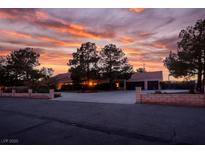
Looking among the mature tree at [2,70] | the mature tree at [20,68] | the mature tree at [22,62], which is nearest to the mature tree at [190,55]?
the mature tree at [20,68]

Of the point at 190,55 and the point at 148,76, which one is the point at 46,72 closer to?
the point at 148,76

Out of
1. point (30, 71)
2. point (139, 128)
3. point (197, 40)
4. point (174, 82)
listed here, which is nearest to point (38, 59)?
point (30, 71)

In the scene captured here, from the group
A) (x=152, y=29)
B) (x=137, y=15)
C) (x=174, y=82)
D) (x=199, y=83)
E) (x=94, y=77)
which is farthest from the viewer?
(x=174, y=82)

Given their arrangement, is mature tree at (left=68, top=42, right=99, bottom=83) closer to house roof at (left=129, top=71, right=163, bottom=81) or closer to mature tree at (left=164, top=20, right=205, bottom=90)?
house roof at (left=129, top=71, right=163, bottom=81)

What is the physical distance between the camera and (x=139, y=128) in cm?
689

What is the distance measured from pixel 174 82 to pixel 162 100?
26.1 meters

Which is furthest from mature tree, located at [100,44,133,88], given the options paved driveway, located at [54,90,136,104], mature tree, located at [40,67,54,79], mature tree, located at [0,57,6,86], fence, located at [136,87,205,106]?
mature tree, located at [0,57,6,86]

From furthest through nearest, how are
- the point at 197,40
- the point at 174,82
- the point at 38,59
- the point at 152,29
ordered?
the point at 38,59 < the point at 174,82 < the point at 197,40 < the point at 152,29

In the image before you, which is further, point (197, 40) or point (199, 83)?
point (199, 83)

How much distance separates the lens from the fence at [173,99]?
11.3 metres

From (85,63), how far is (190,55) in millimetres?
18763

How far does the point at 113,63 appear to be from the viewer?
32.9 metres

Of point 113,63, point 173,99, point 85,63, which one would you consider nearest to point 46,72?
point 85,63

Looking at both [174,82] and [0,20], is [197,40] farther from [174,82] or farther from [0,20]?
[174,82]
